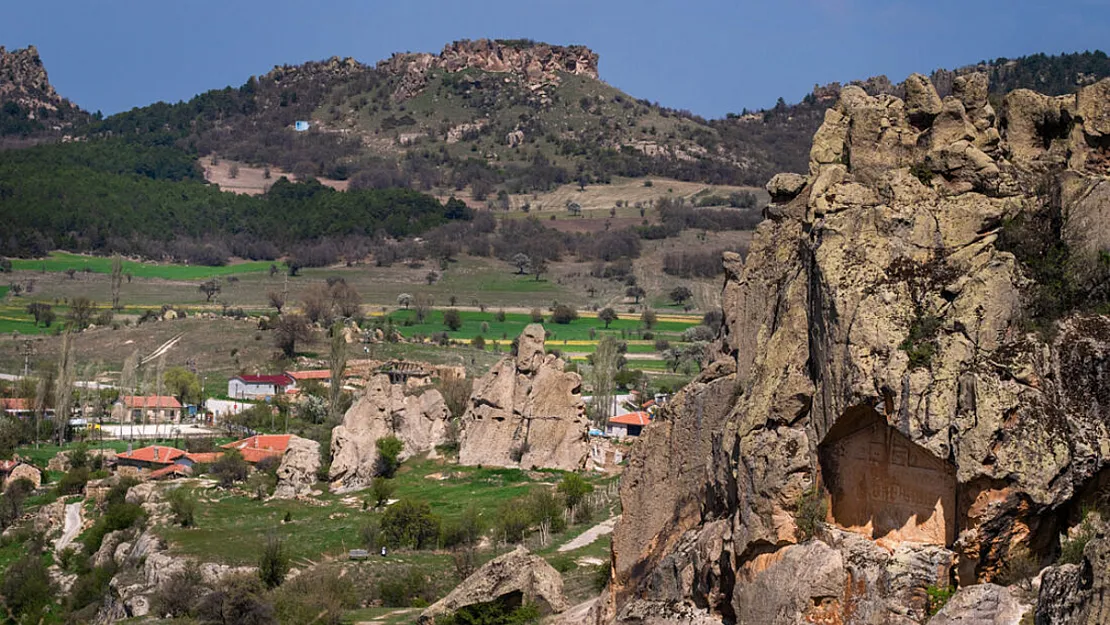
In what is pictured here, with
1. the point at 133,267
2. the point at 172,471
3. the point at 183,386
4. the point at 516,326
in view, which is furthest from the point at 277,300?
the point at 172,471

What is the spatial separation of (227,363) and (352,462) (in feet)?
141

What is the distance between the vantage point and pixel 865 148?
22.0 meters

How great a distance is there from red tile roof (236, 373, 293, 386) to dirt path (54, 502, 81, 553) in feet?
103

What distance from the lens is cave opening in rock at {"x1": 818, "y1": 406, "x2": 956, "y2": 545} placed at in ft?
62.6

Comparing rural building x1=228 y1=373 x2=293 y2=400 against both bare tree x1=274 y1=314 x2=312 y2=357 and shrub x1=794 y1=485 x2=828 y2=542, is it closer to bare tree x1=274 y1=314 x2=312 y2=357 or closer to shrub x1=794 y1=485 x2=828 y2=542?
bare tree x1=274 y1=314 x2=312 y2=357

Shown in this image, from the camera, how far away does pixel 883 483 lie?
64.6 feet

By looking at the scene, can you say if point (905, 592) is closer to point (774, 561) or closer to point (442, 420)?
point (774, 561)

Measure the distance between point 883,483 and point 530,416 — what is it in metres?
34.9

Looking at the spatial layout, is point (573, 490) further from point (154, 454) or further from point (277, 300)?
point (277, 300)

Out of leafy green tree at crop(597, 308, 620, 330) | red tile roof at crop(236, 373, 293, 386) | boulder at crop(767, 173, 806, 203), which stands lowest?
red tile roof at crop(236, 373, 293, 386)

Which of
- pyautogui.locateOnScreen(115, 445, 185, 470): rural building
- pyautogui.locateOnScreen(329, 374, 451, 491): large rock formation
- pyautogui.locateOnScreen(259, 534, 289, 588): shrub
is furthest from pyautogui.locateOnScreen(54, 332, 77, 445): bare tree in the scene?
pyautogui.locateOnScreen(259, 534, 289, 588): shrub

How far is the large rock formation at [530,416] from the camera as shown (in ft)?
177

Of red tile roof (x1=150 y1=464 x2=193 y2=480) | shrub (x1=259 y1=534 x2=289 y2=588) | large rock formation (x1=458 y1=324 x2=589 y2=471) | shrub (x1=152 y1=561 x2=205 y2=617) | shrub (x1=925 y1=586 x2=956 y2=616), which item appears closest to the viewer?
shrub (x1=925 y1=586 x2=956 y2=616)

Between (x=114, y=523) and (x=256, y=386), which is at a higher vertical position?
(x=256, y=386)
